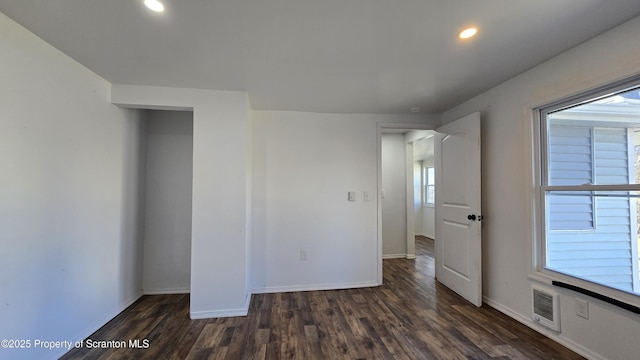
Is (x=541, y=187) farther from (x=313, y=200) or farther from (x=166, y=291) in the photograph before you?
(x=166, y=291)

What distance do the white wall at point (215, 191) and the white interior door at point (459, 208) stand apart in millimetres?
2353

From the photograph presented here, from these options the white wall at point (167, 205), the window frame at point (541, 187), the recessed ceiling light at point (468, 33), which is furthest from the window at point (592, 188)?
the white wall at point (167, 205)

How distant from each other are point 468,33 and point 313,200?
2.26m

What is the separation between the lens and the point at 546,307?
206cm

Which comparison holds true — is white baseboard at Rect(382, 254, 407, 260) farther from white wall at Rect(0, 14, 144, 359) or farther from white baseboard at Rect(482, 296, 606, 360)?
white wall at Rect(0, 14, 144, 359)

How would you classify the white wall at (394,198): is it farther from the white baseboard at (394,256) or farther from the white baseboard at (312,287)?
the white baseboard at (312,287)

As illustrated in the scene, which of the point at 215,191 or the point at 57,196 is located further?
the point at 215,191

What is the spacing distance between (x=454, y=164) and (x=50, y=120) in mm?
3708

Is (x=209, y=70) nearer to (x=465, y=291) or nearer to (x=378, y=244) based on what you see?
(x=378, y=244)

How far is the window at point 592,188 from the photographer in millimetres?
1688

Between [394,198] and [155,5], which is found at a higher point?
[155,5]

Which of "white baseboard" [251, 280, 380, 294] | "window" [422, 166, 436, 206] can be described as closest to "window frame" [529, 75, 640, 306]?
"white baseboard" [251, 280, 380, 294]

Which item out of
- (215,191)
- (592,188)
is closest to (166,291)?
(215,191)

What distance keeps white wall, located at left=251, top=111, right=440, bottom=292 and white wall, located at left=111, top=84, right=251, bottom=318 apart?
0.58 meters
